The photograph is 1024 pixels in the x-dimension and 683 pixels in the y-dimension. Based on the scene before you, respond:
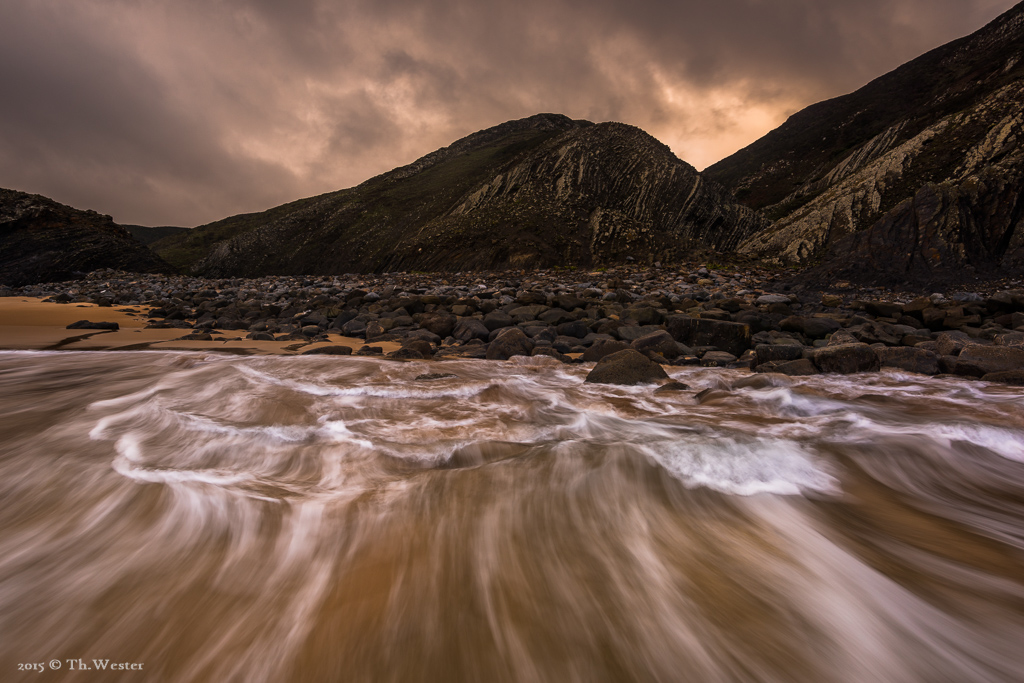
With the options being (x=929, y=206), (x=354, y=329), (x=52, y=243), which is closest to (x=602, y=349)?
(x=354, y=329)

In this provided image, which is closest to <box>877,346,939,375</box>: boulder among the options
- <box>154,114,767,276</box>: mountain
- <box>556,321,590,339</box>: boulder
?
<box>556,321,590,339</box>: boulder

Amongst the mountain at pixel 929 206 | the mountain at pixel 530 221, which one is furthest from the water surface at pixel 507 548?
the mountain at pixel 530 221

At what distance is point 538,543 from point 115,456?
7.95 feet

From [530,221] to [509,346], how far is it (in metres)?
16.6

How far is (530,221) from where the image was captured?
21.3 metres

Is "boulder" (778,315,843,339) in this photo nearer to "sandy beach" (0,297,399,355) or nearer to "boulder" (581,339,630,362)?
"boulder" (581,339,630,362)

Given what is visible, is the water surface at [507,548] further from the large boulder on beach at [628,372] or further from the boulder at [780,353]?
the boulder at [780,353]

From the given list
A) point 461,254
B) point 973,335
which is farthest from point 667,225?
point 973,335

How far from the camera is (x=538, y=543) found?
5.10 ft

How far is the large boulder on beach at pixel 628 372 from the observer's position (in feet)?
14.7

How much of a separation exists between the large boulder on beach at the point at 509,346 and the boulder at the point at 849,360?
3.86m

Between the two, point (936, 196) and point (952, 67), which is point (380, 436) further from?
point (952, 67)

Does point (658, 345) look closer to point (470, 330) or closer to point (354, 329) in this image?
point (470, 330)

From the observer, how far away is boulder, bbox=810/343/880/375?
4.86m
